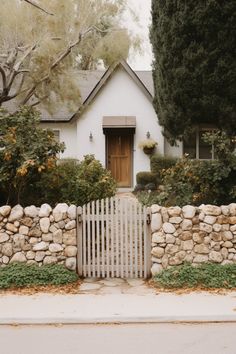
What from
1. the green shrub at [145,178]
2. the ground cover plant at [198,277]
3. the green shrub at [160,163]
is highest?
the green shrub at [160,163]

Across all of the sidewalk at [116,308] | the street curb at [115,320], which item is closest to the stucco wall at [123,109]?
the sidewalk at [116,308]

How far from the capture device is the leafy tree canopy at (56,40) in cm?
1498

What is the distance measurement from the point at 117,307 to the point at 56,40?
37.1 feet

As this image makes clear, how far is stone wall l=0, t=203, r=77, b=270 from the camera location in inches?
314

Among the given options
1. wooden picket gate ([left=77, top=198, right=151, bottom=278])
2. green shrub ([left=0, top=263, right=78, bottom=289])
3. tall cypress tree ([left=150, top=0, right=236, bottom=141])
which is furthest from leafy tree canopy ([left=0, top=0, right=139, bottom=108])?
green shrub ([left=0, top=263, right=78, bottom=289])

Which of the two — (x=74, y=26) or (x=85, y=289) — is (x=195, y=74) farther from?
(x=85, y=289)

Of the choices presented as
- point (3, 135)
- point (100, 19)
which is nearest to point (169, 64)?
point (100, 19)

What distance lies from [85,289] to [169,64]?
9708 millimetres

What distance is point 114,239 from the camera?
824 cm

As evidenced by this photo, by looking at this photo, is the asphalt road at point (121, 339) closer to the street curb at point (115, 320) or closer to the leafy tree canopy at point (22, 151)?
the street curb at point (115, 320)

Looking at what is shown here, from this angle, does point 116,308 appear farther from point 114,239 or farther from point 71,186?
point 71,186

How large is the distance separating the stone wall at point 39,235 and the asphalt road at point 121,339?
2067 mm

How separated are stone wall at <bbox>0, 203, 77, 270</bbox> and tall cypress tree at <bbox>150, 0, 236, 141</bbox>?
829 centimetres

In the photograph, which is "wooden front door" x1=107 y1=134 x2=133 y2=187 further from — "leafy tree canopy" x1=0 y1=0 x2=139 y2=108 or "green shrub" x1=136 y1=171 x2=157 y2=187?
"leafy tree canopy" x1=0 y1=0 x2=139 y2=108
